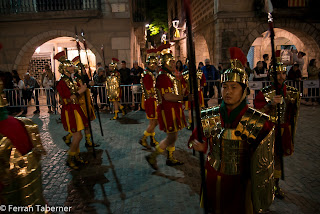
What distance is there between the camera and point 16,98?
11.2m

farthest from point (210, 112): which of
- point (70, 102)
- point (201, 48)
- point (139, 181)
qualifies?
point (201, 48)

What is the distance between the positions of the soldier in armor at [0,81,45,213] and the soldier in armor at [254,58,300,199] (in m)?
2.99

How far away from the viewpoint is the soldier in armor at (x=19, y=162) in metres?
1.99

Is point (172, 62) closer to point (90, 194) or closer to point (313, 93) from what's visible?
point (90, 194)

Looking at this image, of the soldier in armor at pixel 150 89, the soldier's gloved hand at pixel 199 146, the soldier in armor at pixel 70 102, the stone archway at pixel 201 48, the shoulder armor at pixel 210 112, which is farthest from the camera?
the stone archway at pixel 201 48

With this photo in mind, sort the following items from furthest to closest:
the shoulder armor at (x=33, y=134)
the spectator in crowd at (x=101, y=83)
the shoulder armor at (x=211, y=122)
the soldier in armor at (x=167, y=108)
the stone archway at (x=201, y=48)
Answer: the stone archway at (x=201, y=48), the spectator in crowd at (x=101, y=83), the soldier in armor at (x=167, y=108), the shoulder armor at (x=211, y=122), the shoulder armor at (x=33, y=134)

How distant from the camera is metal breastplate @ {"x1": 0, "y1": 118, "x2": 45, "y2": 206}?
1.97 metres

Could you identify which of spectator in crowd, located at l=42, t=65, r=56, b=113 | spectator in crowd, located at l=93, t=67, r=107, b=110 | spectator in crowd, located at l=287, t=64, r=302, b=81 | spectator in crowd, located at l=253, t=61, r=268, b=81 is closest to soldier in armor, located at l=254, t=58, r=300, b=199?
spectator in crowd, located at l=253, t=61, r=268, b=81

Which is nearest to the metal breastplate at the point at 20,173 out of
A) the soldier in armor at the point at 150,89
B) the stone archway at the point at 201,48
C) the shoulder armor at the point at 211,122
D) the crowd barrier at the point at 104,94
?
the shoulder armor at the point at 211,122

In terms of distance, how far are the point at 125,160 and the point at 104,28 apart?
10519mm

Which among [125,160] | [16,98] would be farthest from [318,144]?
[16,98]

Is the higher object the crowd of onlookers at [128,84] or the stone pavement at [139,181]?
the crowd of onlookers at [128,84]

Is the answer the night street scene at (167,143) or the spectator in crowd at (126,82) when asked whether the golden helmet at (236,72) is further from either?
the spectator in crowd at (126,82)

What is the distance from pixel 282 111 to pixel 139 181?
2.67m
